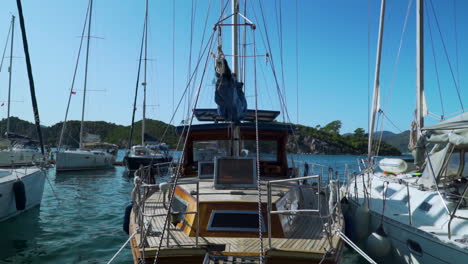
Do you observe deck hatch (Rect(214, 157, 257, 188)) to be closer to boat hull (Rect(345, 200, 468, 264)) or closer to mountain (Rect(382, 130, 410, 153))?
boat hull (Rect(345, 200, 468, 264))

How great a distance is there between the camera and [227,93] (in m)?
6.71

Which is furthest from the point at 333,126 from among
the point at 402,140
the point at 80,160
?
the point at 80,160

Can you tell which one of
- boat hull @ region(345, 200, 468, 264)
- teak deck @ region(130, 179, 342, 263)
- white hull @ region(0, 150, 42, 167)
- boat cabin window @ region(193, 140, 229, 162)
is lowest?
boat hull @ region(345, 200, 468, 264)

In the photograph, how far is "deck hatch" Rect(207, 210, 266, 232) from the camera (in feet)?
16.5

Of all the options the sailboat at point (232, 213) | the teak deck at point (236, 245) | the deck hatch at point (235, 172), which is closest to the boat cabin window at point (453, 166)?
the sailboat at point (232, 213)

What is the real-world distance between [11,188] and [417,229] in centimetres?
1161

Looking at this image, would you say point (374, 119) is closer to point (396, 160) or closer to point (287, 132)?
point (396, 160)

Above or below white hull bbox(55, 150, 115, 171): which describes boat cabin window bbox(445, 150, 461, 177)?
above

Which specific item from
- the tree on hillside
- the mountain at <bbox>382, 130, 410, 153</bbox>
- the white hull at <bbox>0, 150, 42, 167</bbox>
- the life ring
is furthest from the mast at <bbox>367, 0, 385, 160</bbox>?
the tree on hillside

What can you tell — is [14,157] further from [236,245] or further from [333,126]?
[333,126]

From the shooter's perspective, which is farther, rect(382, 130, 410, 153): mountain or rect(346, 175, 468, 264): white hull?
rect(382, 130, 410, 153): mountain

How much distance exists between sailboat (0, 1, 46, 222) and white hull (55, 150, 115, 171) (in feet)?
51.4

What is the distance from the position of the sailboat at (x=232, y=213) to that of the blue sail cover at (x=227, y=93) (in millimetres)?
20

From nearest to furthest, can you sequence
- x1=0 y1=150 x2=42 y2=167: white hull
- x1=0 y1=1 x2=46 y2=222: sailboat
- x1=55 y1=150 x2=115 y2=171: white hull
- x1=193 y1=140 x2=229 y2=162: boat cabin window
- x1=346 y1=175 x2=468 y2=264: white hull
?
x1=346 y1=175 x2=468 y2=264: white hull
x1=193 y1=140 x2=229 y2=162: boat cabin window
x1=0 y1=1 x2=46 y2=222: sailboat
x1=0 y1=150 x2=42 y2=167: white hull
x1=55 y1=150 x2=115 y2=171: white hull
